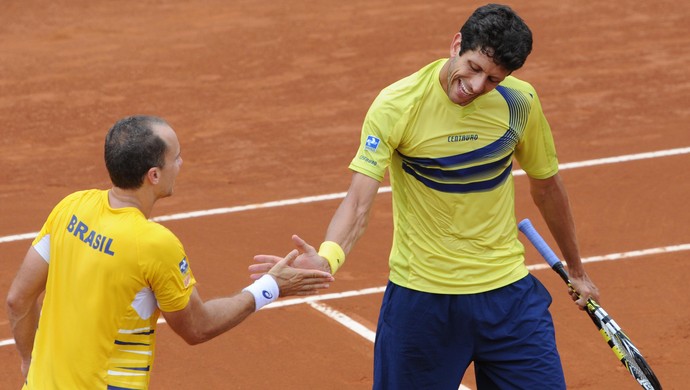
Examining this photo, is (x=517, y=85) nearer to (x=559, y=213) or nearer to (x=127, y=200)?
(x=559, y=213)

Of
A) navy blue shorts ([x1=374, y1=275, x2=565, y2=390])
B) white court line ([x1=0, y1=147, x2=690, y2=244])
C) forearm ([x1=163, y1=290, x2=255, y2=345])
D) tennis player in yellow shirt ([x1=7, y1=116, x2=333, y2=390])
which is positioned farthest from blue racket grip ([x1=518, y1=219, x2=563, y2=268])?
white court line ([x1=0, y1=147, x2=690, y2=244])

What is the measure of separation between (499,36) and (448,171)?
29.4 inches

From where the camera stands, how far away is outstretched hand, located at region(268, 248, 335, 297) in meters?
5.75

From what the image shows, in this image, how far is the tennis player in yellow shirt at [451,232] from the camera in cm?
612

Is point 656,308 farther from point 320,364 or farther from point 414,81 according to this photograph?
point 414,81

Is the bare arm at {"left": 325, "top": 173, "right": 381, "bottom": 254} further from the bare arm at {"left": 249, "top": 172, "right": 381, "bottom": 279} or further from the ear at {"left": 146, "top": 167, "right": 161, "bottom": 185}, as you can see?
the ear at {"left": 146, "top": 167, "right": 161, "bottom": 185}

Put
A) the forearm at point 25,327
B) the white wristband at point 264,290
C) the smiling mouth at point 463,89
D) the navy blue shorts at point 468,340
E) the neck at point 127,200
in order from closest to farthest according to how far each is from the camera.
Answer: the neck at point 127,200
the forearm at point 25,327
the white wristband at point 264,290
the smiling mouth at point 463,89
the navy blue shorts at point 468,340

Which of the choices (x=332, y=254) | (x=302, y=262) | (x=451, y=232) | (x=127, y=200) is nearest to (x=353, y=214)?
(x=332, y=254)

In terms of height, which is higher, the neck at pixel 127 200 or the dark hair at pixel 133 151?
the dark hair at pixel 133 151

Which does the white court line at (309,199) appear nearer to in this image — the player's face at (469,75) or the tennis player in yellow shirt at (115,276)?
the player's face at (469,75)

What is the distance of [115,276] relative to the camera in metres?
5.06

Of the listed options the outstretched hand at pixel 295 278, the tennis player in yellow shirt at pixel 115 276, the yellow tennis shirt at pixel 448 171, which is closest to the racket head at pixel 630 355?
the yellow tennis shirt at pixel 448 171

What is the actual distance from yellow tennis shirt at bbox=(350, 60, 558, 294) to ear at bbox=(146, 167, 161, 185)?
4.02ft

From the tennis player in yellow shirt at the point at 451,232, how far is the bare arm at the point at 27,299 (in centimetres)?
142
